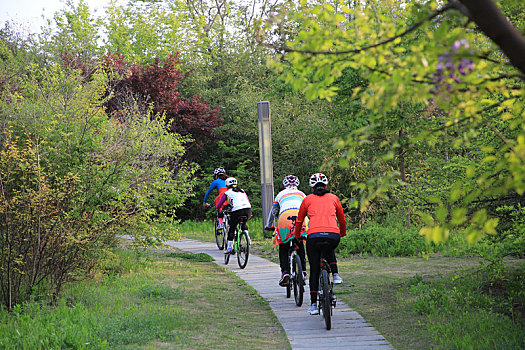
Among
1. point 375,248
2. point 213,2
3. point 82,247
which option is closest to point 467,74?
point 82,247

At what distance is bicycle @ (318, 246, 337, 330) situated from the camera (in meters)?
6.80

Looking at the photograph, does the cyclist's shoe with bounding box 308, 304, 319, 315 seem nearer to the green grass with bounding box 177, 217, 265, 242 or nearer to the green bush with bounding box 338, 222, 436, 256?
the green bush with bounding box 338, 222, 436, 256

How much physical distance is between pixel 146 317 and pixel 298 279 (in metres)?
2.30

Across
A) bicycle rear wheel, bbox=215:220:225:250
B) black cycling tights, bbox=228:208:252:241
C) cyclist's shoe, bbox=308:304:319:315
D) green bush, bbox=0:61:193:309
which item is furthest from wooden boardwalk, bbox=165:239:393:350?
bicycle rear wheel, bbox=215:220:225:250

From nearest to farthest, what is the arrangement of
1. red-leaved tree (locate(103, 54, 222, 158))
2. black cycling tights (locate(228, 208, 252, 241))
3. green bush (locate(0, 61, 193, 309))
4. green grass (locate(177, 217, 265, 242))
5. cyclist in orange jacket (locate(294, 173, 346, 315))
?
cyclist in orange jacket (locate(294, 173, 346, 315))
green bush (locate(0, 61, 193, 309))
black cycling tights (locate(228, 208, 252, 241))
green grass (locate(177, 217, 265, 242))
red-leaved tree (locate(103, 54, 222, 158))

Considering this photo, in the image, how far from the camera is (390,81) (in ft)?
9.75

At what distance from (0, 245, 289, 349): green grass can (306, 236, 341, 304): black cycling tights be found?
68 cm

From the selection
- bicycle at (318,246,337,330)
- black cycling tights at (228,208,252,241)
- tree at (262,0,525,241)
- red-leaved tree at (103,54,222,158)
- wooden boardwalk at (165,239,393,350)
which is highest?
red-leaved tree at (103,54,222,158)

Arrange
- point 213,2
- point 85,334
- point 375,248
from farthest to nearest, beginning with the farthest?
point 213,2 → point 375,248 → point 85,334

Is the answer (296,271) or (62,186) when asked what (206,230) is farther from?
(62,186)

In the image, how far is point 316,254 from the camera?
737 centimetres

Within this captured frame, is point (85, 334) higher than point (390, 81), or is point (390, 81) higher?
point (390, 81)

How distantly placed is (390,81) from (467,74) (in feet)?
1.26

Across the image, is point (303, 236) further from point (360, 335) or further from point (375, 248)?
point (375, 248)
